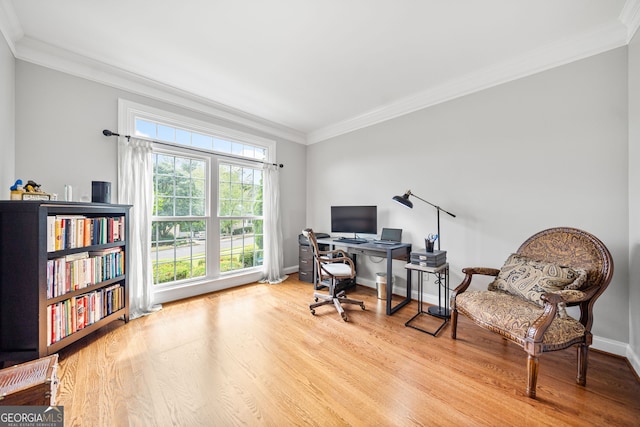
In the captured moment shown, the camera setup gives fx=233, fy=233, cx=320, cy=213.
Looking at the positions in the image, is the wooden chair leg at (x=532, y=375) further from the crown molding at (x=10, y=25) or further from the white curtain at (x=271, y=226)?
the crown molding at (x=10, y=25)

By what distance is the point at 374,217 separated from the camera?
134 inches

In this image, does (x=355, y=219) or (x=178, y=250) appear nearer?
(x=178, y=250)

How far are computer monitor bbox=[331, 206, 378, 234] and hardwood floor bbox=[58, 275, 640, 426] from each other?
53.7 inches

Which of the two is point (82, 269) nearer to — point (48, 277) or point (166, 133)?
point (48, 277)

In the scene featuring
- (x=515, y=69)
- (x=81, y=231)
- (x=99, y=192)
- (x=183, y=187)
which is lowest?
(x=81, y=231)

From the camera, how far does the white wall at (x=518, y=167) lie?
78.2 inches

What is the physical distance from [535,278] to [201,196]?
382 cm

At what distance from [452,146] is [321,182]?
2.25m

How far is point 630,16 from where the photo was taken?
5.93 ft

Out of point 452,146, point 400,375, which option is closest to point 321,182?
point 452,146

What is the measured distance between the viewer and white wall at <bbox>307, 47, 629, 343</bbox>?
1.99 m

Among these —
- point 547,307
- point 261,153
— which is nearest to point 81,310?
point 261,153

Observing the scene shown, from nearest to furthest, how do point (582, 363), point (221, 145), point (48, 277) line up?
1. point (582, 363)
2. point (48, 277)
3. point (221, 145)

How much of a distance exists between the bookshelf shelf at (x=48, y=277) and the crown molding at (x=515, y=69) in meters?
3.63
